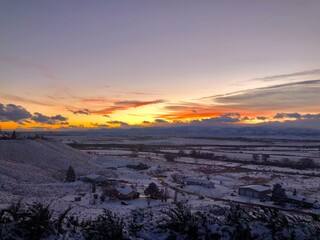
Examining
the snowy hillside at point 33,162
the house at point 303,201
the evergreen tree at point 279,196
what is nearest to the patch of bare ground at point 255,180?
the evergreen tree at point 279,196

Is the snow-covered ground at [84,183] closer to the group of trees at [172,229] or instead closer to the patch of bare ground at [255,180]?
the patch of bare ground at [255,180]

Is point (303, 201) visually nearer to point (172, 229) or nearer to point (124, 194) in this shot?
point (124, 194)

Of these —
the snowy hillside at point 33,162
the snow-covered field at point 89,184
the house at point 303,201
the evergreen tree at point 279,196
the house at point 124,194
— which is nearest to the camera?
the snow-covered field at point 89,184

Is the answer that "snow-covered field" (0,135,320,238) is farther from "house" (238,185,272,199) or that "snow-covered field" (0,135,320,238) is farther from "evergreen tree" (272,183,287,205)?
"evergreen tree" (272,183,287,205)

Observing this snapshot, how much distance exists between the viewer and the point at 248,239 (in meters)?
9.48

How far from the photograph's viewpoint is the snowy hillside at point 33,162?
134 feet

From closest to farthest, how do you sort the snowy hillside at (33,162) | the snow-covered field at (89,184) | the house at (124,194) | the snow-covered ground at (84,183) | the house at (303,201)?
the snow-covered field at (89,184), the snow-covered ground at (84,183), the house at (303,201), the house at (124,194), the snowy hillside at (33,162)

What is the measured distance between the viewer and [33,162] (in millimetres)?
50312

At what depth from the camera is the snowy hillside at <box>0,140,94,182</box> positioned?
41.0 metres

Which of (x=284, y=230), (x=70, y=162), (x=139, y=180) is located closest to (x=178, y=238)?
(x=284, y=230)

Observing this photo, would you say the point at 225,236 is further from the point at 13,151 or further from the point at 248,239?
the point at 13,151

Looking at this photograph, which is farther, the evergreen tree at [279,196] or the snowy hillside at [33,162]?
the snowy hillside at [33,162]

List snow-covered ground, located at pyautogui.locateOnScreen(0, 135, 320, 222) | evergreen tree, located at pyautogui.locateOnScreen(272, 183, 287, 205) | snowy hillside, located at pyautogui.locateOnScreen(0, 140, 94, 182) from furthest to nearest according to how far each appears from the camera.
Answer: snowy hillside, located at pyautogui.locateOnScreen(0, 140, 94, 182) → evergreen tree, located at pyautogui.locateOnScreen(272, 183, 287, 205) → snow-covered ground, located at pyautogui.locateOnScreen(0, 135, 320, 222)

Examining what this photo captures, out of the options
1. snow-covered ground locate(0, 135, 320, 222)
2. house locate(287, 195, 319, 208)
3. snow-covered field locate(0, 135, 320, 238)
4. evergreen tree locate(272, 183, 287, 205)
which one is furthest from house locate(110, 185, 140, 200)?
house locate(287, 195, 319, 208)
